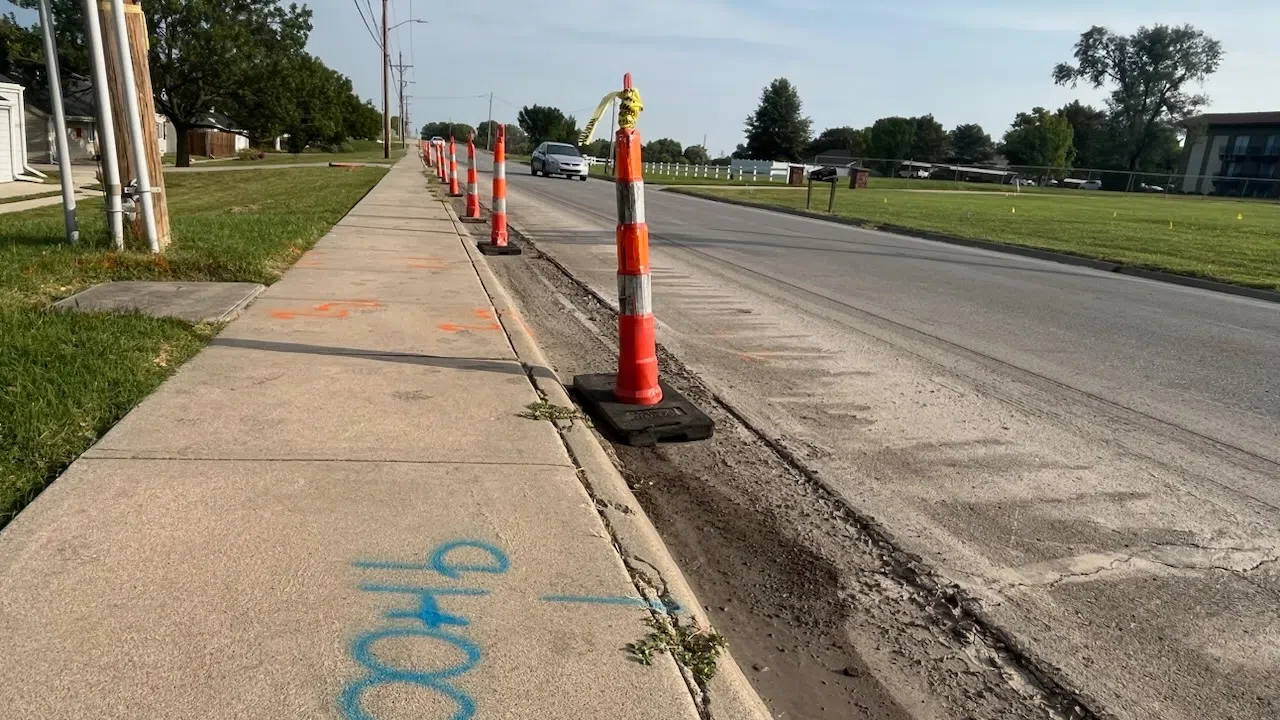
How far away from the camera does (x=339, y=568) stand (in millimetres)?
2596

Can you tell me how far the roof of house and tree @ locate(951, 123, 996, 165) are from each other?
24.1 metres

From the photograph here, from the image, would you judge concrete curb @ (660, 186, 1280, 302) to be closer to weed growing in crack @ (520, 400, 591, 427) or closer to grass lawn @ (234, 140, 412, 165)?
weed growing in crack @ (520, 400, 591, 427)

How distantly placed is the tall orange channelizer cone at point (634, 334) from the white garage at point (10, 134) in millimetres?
29329

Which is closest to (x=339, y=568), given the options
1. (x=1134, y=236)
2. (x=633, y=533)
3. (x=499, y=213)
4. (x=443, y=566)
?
(x=443, y=566)

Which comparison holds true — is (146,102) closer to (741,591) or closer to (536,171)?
(741,591)

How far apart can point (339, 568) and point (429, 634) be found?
0.46 metres

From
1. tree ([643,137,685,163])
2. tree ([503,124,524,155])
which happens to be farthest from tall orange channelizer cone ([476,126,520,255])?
tree ([503,124,524,155])

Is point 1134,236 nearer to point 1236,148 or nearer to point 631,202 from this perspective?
point 631,202

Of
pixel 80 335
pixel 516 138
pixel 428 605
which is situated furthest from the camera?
pixel 516 138

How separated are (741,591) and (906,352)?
4.05m

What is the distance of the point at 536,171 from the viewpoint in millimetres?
39719

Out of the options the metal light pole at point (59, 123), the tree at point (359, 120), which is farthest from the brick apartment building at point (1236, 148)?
the metal light pole at point (59, 123)

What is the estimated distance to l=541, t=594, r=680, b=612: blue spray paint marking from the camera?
8.21ft

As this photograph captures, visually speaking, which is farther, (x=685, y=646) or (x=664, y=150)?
(x=664, y=150)
